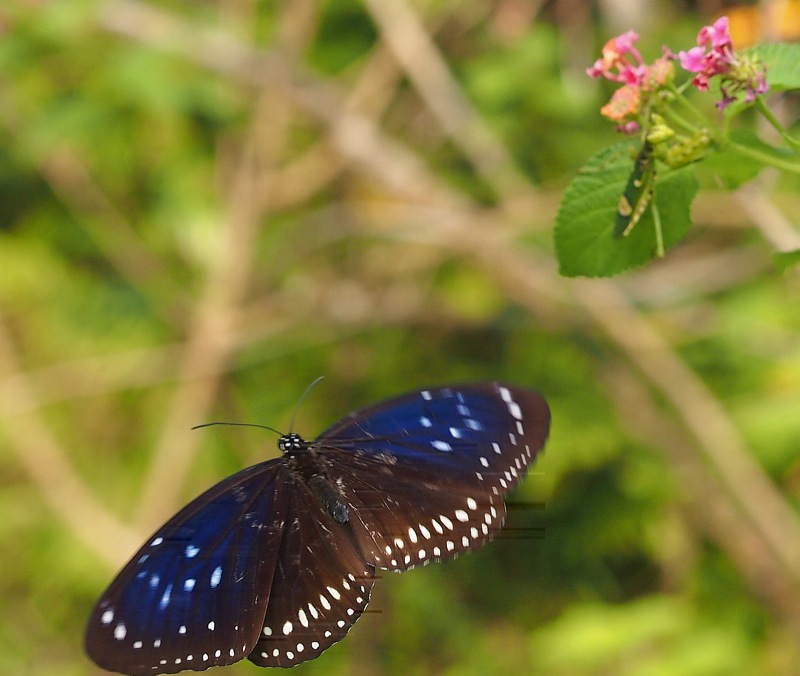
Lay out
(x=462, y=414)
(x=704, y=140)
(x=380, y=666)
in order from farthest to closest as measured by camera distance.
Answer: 1. (x=380, y=666)
2. (x=462, y=414)
3. (x=704, y=140)

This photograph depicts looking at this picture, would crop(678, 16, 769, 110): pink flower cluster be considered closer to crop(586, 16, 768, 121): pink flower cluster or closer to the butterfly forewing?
crop(586, 16, 768, 121): pink flower cluster

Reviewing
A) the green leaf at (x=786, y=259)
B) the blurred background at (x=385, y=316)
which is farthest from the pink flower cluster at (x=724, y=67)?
the blurred background at (x=385, y=316)

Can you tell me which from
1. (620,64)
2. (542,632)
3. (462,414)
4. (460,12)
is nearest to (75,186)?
(460,12)

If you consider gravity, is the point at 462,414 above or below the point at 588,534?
below

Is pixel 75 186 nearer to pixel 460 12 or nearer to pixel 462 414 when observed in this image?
pixel 460 12

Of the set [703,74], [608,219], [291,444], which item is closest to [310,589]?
[291,444]

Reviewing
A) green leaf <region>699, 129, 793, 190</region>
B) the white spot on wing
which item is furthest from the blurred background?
green leaf <region>699, 129, 793, 190</region>

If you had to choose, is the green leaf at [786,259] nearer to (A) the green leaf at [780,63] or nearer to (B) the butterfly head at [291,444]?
(A) the green leaf at [780,63]
